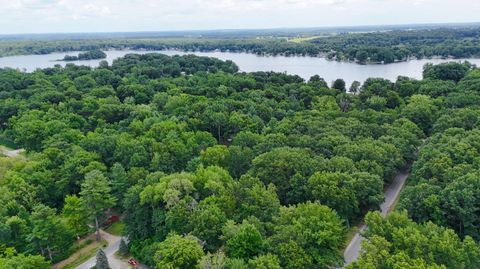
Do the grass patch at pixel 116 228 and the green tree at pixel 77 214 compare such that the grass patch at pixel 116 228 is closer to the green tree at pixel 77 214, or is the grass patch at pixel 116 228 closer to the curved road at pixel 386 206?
the green tree at pixel 77 214

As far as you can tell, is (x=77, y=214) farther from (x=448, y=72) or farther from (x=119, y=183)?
(x=448, y=72)

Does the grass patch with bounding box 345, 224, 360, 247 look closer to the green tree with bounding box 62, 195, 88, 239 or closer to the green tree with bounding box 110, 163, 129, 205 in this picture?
the green tree with bounding box 110, 163, 129, 205

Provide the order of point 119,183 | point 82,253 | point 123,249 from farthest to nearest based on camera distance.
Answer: point 119,183, point 82,253, point 123,249

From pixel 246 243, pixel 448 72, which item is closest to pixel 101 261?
pixel 246 243

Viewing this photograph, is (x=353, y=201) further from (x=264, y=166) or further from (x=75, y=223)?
(x=75, y=223)

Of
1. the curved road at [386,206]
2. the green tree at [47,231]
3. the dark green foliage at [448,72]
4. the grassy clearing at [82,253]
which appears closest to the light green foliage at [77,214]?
the grassy clearing at [82,253]
